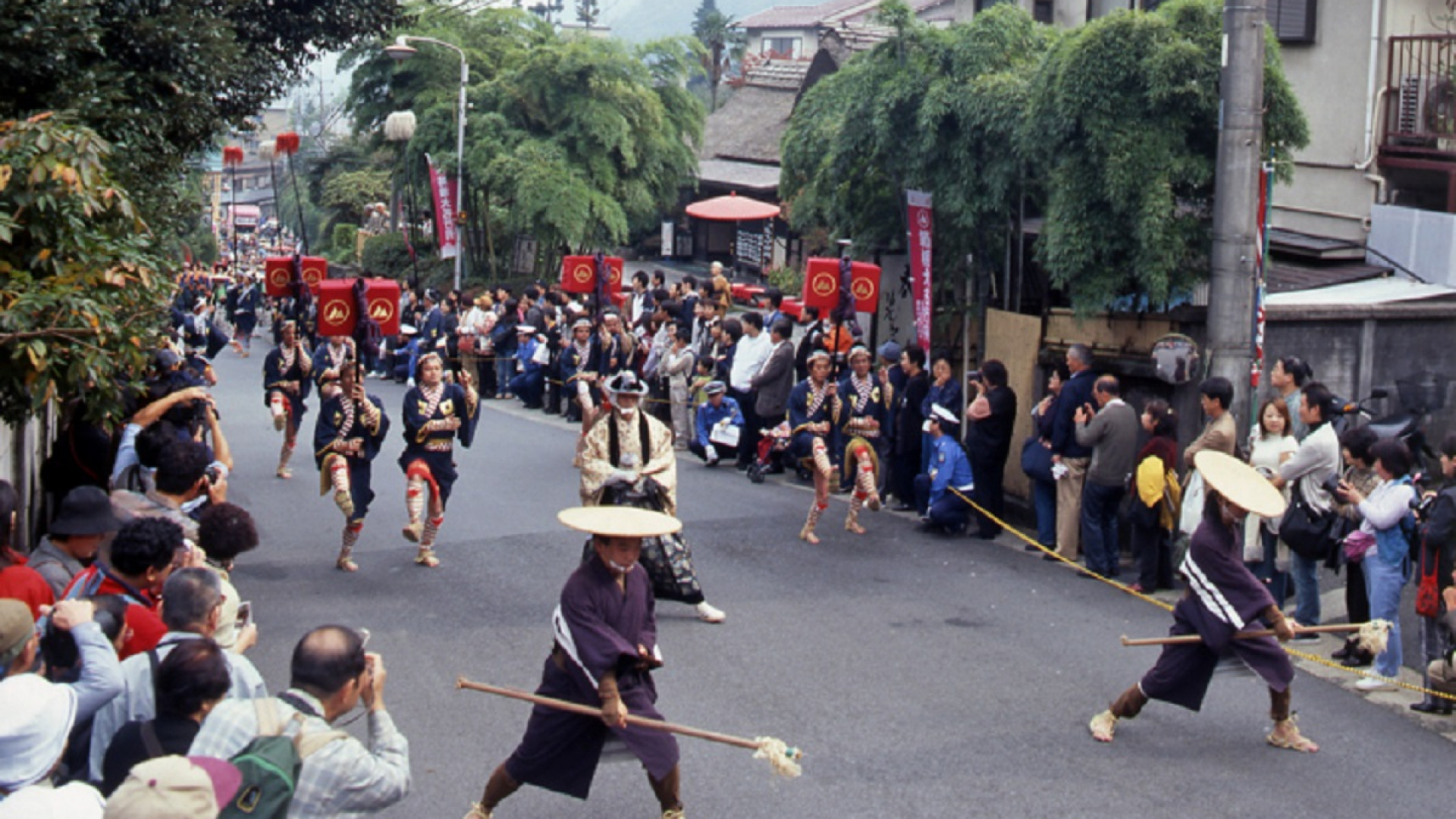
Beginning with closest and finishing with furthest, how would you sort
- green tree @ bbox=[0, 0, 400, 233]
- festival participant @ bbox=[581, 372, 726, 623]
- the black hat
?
1. the black hat
2. green tree @ bbox=[0, 0, 400, 233]
3. festival participant @ bbox=[581, 372, 726, 623]

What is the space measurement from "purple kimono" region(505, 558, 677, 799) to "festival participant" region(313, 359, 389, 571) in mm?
5666

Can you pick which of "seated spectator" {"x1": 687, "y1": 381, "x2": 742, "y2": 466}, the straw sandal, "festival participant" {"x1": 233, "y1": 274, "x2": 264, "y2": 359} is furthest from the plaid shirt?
"festival participant" {"x1": 233, "y1": 274, "x2": 264, "y2": 359}

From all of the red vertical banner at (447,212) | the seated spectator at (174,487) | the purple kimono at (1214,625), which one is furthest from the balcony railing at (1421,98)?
the red vertical banner at (447,212)

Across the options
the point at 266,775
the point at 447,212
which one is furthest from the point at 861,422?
the point at 447,212

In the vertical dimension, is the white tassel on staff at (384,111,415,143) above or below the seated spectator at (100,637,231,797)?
above

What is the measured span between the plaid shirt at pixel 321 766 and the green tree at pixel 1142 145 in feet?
30.3

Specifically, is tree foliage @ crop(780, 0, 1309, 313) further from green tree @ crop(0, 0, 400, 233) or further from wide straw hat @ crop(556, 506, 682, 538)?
wide straw hat @ crop(556, 506, 682, 538)

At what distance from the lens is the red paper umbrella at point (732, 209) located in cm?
2847

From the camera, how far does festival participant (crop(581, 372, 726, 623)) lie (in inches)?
412

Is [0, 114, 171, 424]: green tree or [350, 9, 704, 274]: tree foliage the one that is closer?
[0, 114, 171, 424]: green tree

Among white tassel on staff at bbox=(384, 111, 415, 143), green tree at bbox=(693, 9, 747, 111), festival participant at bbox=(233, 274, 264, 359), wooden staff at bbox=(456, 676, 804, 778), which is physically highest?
green tree at bbox=(693, 9, 747, 111)

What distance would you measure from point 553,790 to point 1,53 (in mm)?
4847

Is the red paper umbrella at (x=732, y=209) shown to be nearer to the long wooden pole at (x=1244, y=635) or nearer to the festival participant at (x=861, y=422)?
the festival participant at (x=861, y=422)

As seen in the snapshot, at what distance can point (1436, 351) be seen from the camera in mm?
14859
